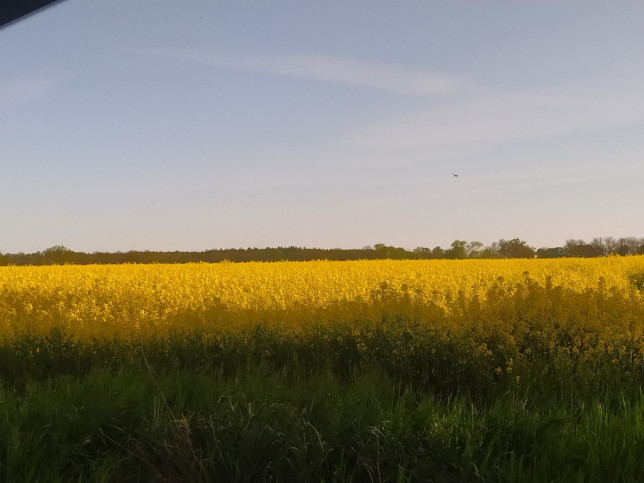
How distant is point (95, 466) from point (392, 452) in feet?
5.25

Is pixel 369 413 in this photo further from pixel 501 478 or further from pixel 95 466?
pixel 95 466

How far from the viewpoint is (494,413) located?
3.92m

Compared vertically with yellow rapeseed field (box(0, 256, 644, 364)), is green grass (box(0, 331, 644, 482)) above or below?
below

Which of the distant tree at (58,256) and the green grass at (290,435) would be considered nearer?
the green grass at (290,435)

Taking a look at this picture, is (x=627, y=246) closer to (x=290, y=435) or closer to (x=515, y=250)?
(x=515, y=250)

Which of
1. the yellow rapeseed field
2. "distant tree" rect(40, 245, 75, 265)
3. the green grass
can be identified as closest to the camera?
the green grass

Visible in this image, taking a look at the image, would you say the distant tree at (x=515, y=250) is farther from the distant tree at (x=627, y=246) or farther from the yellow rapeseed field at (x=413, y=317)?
the yellow rapeseed field at (x=413, y=317)

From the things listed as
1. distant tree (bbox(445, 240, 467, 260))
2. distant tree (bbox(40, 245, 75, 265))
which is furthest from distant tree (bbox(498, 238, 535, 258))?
distant tree (bbox(40, 245, 75, 265))

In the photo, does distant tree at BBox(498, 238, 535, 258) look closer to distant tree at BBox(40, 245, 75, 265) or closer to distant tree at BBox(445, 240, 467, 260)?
distant tree at BBox(445, 240, 467, 260)

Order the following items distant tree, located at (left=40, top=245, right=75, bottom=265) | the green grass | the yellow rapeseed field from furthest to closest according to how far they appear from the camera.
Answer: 1. distant tree, located at (left=40, top=245, right=75, bottom=265)
2. the yellow rapeseed field
3. the green grass

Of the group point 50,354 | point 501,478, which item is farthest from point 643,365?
point 50,354

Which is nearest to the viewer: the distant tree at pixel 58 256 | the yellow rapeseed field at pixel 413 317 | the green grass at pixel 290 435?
the green grass at pixel 290 435

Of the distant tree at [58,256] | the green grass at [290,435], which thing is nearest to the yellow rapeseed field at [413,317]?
the green grass at [290,435]

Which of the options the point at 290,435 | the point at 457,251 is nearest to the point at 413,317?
the point at 290,435
